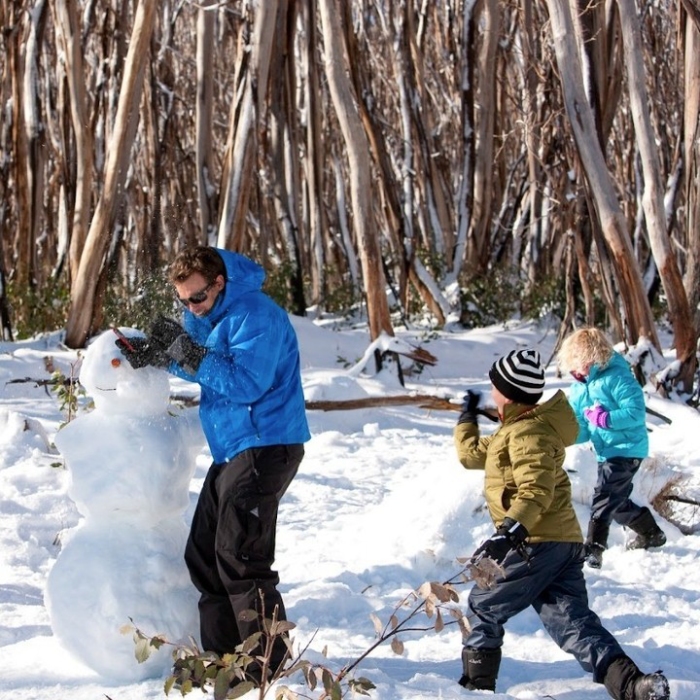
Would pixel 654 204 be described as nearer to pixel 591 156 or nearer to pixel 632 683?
pixel 591 156

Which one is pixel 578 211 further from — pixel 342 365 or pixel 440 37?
pixel 440 37

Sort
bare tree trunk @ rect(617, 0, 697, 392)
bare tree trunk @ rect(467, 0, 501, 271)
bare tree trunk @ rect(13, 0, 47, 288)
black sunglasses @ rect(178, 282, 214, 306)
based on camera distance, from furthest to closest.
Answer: bare tree trunk @ rect(467, 0, 501, 271), bare tree trunk @ rect(13, 0, 47, 288), bare tree trunk @ rect(617, 0, 697, 392), black sunglasses @ rect(178, 282, 214, 306)

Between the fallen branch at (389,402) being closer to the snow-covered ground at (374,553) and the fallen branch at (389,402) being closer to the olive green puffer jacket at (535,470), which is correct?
the snow-covered ground at (374,553)


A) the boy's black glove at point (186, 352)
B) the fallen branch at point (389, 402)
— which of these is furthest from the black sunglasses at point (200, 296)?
the fallen branch at point (389, 402)

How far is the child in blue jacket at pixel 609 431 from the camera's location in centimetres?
394

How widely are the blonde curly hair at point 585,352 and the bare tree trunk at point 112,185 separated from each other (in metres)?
4.21

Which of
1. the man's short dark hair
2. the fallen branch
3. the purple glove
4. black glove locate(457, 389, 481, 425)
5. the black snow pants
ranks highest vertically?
the man's short dark hair

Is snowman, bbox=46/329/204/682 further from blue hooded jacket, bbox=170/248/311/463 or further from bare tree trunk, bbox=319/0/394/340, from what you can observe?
bare tree trunk, bbox=319/0/394/340

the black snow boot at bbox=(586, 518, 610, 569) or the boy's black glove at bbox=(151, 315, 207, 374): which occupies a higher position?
the boy's black glove at bbox=(151, 315, 207, 374)

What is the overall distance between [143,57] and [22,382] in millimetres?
2663

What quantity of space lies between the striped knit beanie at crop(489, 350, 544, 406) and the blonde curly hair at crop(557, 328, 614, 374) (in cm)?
120

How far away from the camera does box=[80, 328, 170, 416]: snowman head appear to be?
2.75 meters

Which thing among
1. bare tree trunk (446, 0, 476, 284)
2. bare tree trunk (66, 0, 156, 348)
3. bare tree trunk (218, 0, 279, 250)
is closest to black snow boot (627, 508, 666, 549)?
bare tree trunk (218, 0, 279, 250)

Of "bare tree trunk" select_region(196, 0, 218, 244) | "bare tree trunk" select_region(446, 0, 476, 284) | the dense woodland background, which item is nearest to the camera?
the dense woodland background
